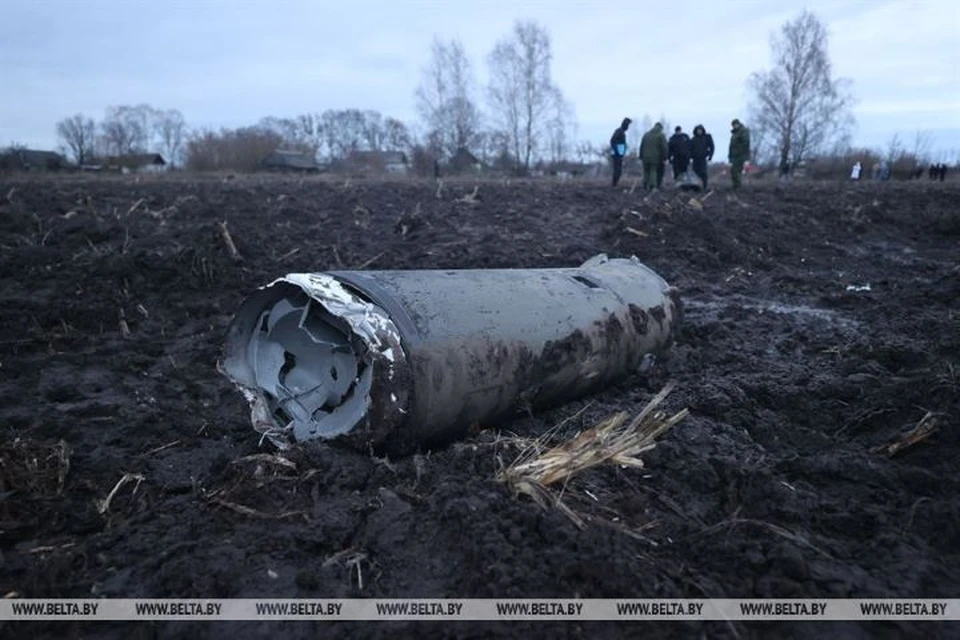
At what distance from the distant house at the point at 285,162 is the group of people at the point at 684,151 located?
34408 millimetres

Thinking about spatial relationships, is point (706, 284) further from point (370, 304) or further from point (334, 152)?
point (334, 152)

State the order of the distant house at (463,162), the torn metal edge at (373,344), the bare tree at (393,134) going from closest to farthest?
the torn metal edge at (373,344)
the distant house at (463,162)
the bare tree at (393,134)

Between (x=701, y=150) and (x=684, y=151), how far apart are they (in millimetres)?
427

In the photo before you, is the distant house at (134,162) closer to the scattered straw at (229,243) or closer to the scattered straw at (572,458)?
the scattered straw at (229,243)

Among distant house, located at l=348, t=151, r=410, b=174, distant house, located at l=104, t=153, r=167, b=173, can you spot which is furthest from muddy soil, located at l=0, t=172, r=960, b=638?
distant house, located at l=104, t=153, r=167, b=173

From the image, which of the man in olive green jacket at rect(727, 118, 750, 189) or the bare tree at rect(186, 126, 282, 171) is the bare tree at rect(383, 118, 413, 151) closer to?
the bare tree at rect(186, 126, 282, 171)

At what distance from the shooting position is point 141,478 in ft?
10.1

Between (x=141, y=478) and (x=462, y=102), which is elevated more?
(x=462, y=102)

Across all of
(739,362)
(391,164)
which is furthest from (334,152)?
(739,362)

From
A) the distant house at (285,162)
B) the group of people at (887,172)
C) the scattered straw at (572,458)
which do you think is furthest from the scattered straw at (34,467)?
the distant house at (285,162)

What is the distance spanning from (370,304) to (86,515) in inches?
59.1

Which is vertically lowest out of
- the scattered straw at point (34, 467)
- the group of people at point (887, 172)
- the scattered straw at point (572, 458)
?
the scattered straw at point (34, 467)

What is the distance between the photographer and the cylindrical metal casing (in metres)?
2.82

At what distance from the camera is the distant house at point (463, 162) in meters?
36.2
